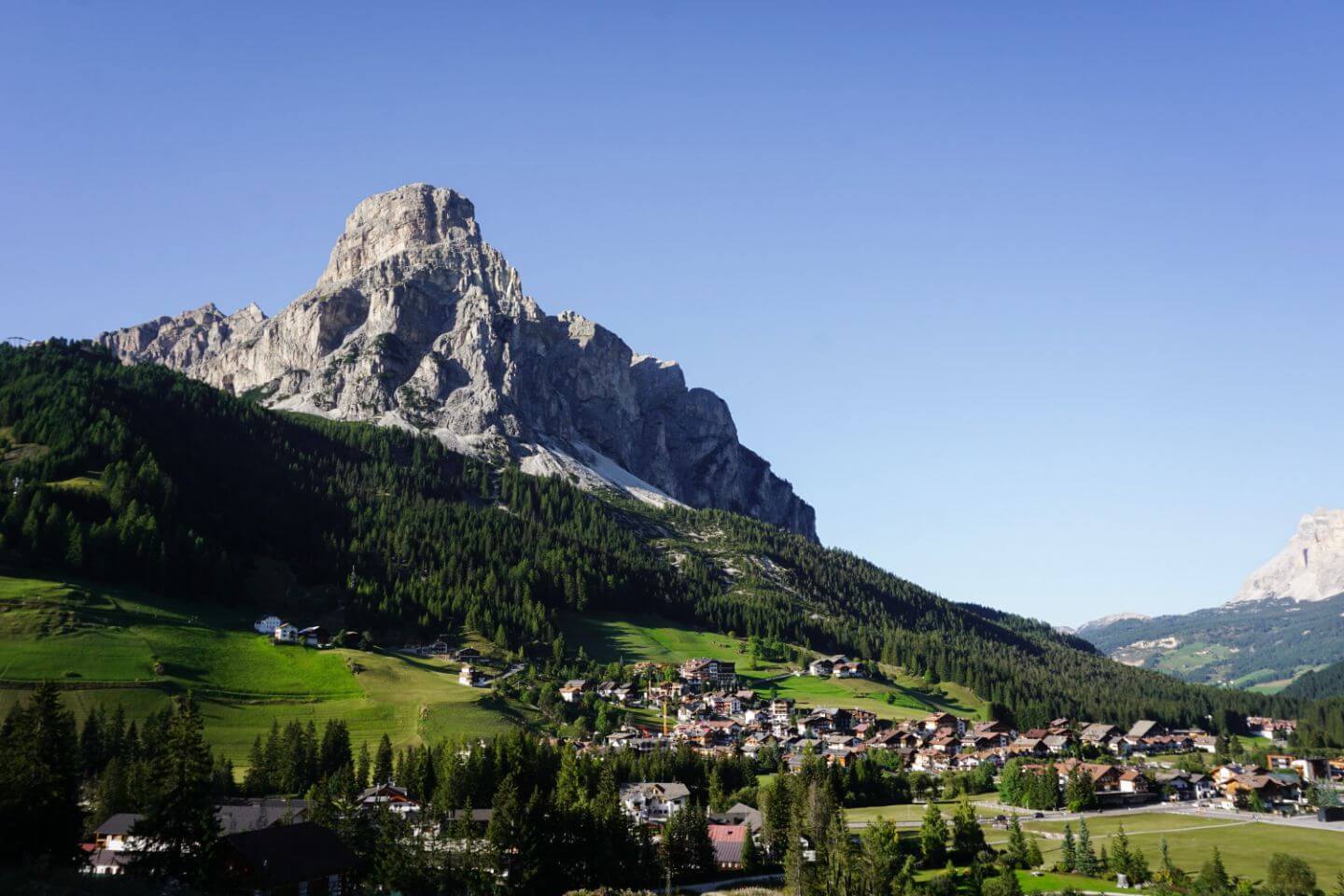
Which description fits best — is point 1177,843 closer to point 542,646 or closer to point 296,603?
point 542,646

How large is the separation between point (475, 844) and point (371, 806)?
1452 centimetres

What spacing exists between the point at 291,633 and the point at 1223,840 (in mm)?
130595

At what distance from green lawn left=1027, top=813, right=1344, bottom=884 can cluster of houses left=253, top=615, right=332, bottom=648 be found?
11063cm

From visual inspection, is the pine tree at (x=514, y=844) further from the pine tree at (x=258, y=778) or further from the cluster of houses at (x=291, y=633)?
the cluster of houses at (x=291, y=633)

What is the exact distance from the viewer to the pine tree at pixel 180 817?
5497cm

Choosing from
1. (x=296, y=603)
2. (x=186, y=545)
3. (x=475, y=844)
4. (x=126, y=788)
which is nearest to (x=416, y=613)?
(x=296, y=603)

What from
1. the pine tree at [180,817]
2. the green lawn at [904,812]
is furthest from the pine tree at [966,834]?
the pine tree at [180,817]

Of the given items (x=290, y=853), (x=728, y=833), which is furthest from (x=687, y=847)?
(x=290, y=853)

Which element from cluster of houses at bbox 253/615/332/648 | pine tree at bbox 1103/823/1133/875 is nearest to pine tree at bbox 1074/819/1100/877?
pine tree at bbox 1103/823/1133/875

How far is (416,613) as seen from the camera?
190 meters

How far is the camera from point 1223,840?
310 feet

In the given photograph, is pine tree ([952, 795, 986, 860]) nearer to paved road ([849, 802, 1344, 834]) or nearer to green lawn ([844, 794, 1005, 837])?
green lawn ([844, 794, 1005, 837])

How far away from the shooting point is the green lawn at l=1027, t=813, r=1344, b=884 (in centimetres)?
Answer: 8338

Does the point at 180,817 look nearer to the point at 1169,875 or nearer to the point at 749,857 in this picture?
the point at 749,857
